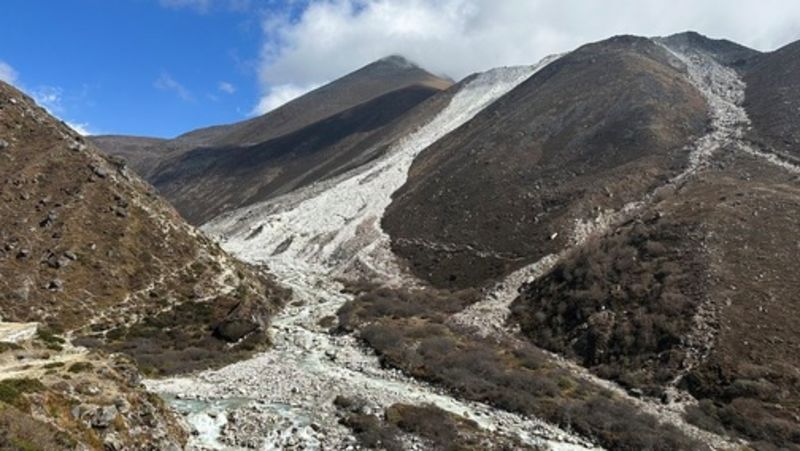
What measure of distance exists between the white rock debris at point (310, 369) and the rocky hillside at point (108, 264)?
3861 millimetres

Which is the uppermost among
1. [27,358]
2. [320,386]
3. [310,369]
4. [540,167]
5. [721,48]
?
[721,48]

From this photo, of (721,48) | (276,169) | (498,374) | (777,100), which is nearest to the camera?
(498,374)

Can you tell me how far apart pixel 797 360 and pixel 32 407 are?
41.8 meters

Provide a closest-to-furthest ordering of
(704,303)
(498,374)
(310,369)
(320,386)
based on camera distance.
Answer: (320,386) → (498,374) → (310,369) → (704,303)

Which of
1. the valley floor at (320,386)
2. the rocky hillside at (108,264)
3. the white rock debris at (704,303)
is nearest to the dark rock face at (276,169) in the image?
the valley floor at (320,386)

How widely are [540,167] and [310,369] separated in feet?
192

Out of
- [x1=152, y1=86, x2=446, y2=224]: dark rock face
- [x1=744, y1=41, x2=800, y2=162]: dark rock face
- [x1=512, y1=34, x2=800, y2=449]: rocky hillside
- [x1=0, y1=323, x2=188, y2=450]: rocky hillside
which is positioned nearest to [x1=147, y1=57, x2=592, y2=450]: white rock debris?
[x1=0, y1=323, x2=188, y2=450]: rocky hillside

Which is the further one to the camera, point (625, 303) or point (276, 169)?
point (276, 169)

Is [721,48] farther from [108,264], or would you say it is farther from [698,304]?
[108,264]

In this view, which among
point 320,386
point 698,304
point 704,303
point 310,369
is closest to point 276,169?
point 310,369

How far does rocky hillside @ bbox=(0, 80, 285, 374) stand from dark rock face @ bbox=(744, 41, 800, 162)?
229ft

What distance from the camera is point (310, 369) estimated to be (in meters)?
42.5

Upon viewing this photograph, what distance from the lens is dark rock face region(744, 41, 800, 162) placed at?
274ft

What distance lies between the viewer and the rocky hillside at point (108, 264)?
4584cm
